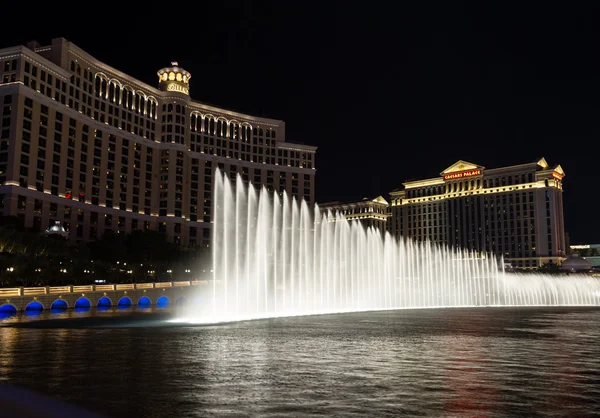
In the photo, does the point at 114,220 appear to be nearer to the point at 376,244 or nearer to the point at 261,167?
the point at 261,167

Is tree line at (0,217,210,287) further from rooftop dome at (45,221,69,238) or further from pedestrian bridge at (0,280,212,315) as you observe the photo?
pedestrian bridge at (0,280,212,315)

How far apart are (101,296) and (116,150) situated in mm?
64741

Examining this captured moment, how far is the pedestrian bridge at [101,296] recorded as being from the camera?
169 ft

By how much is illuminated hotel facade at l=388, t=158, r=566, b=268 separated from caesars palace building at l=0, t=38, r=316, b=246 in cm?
4247

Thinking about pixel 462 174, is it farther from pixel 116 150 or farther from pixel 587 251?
pixel 116 150

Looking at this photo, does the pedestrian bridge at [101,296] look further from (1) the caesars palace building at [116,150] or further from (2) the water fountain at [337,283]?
(1) the caesars palace building at [116,150]

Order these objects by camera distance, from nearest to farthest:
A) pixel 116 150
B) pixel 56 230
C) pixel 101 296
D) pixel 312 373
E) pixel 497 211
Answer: pixel 312 373, pixel 101 296, pixel 56 230, pixel 116 150, pixel 497 211

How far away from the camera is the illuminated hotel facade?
150875 mm

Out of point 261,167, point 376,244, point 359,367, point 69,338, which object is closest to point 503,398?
point 359,367

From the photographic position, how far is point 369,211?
184250 mm

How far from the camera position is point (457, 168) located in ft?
551

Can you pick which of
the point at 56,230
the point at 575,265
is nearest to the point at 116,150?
the point at 56,230

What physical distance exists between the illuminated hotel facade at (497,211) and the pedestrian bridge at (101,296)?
10786cm

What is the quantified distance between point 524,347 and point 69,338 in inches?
Result: 726
